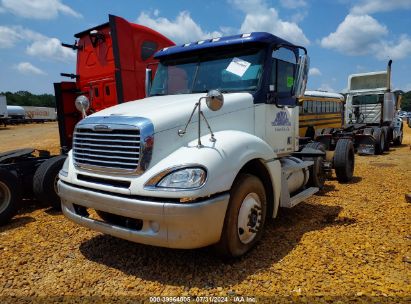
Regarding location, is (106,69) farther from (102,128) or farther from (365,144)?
(365,144)

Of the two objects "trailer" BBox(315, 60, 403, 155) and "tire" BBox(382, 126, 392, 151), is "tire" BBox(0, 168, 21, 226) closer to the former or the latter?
"trailer" BBox(315, 60, 403, 155)

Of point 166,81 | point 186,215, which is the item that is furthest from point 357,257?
point 166,81

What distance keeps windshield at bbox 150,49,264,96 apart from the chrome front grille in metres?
1.51

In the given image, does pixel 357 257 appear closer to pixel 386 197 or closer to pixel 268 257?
pixel 268 257

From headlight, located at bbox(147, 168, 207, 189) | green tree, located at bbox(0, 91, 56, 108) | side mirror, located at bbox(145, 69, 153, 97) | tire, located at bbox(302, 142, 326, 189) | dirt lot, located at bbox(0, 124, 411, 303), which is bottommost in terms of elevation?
dirt lot, located at bbox(0, 124, 411, 303)

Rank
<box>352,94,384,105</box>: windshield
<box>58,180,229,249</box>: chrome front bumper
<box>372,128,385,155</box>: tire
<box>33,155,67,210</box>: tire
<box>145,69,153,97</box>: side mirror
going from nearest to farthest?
<box>58,180,229,249</box>: chrome front bumper < <box>33,155,67,210</box>: tire < <box>145,69,153,97</box>: side mirror < <box>372,128,385,155</box>: tire < <box>352,94,384,105</box>: windshield

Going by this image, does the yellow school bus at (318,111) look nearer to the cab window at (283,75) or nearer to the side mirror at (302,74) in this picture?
the cab window at (283,75)

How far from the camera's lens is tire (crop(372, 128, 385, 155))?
46.6ft

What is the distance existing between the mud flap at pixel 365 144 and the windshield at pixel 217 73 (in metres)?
11.0

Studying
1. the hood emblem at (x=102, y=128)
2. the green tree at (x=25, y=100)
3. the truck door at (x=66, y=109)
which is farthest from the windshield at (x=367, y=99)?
the green tree at (x=25, y=100)

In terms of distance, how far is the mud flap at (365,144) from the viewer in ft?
45.2

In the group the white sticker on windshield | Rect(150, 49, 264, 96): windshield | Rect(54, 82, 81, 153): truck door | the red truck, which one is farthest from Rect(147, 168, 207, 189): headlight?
Rect(54, 82, 81, 153): truck door

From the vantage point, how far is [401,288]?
121 inches

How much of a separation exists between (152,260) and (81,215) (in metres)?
0.91
